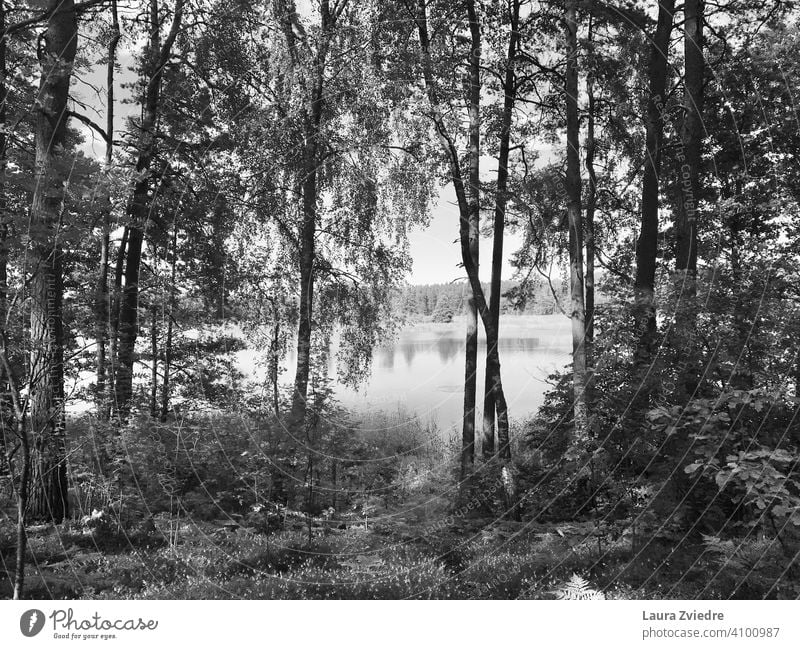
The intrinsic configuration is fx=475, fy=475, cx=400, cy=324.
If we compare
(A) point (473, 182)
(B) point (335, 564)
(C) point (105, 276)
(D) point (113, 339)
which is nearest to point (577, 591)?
(B) point (335, 564)

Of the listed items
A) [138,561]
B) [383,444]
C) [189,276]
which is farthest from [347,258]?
[138,561]

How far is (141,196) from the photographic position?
33.7 ft

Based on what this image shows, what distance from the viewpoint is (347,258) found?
11.9 m

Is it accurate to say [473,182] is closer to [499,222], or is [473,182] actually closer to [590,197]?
[499,222]

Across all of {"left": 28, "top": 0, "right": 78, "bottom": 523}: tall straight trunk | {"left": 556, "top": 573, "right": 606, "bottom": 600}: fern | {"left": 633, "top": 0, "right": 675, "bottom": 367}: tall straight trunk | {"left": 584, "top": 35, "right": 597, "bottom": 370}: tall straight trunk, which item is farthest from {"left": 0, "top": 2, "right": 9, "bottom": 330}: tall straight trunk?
{"left": 584, "top": 35, "right": 597, "bottom": 370}: tall straight trunk

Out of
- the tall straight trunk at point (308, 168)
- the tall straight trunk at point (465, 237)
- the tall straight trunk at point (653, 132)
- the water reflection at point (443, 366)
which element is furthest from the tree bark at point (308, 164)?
the tall straight trunk at point (653, 132)

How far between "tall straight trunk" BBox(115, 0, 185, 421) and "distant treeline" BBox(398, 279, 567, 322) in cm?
626

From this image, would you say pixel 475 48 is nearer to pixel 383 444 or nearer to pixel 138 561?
pixel 383 444

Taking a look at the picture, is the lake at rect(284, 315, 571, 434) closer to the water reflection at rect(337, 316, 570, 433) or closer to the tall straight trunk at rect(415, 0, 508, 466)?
the water reflection at rect(337, 316, 570, 433)

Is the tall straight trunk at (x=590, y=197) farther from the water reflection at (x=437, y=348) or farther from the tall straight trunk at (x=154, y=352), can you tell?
the tall straight trunk at (x=154, y=352)

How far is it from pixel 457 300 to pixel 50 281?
9566 millimetres

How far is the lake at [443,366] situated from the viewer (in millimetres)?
12266

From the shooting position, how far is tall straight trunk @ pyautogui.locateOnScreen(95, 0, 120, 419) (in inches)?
331

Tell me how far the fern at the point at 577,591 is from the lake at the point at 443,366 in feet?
16.0
